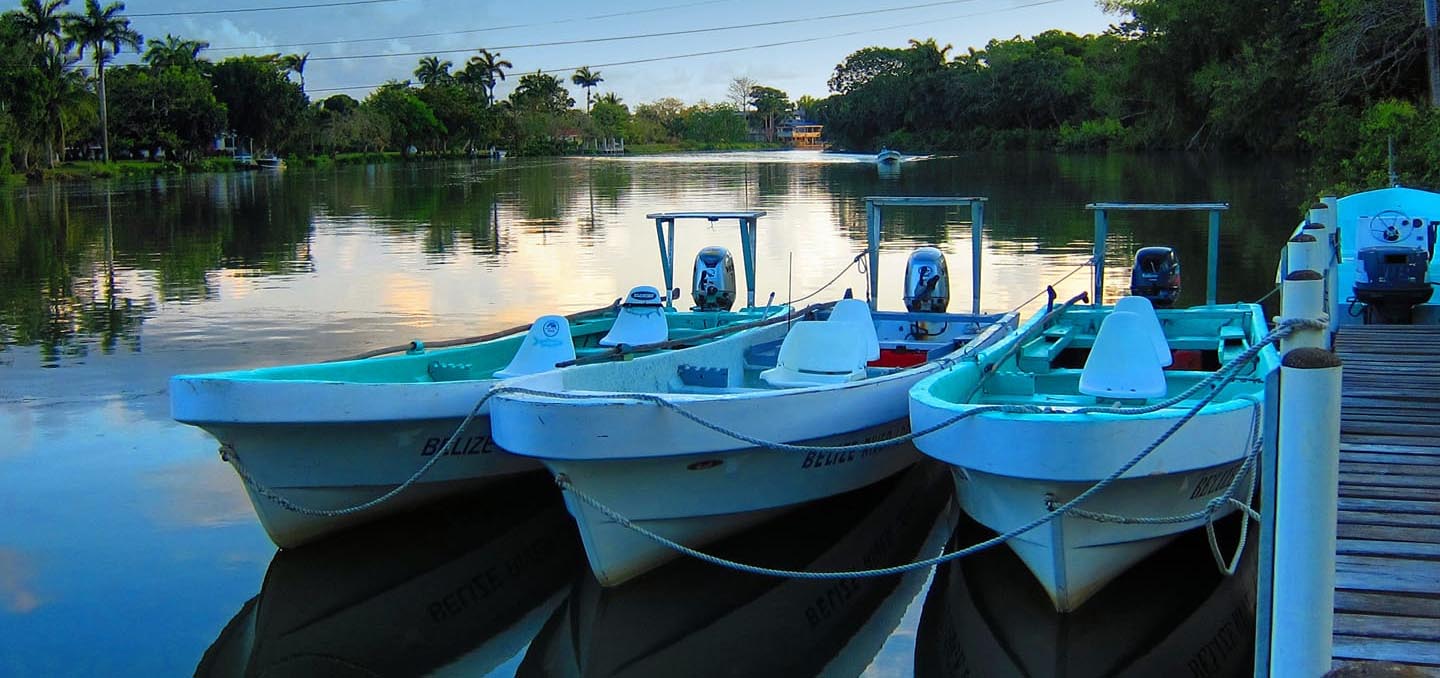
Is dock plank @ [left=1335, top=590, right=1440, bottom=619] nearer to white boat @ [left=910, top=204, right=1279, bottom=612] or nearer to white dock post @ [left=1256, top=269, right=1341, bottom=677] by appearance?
white boat @ [left=910, top=204, right=1279, bottom=612]

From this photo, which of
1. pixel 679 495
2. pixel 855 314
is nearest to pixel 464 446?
pixel 679 495

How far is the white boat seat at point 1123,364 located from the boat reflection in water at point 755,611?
167 cm

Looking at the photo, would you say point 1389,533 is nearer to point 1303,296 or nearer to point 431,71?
point 1303,296

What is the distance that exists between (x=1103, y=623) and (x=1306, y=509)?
4779 millimetres

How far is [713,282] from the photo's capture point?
15.6m

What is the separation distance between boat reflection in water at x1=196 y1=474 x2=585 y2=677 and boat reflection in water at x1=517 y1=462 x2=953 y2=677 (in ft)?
1.26

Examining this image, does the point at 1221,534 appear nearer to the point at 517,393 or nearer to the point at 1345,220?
the point at 517,393

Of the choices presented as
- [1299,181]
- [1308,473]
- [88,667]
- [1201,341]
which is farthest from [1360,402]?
[1299,181]

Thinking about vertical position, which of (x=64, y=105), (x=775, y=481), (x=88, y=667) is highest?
(x=64, y=105)

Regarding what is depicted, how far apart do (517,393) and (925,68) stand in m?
132

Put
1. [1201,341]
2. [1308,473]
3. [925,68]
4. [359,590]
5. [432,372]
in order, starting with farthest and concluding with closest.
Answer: [925,68] → [1201,341] → [432,372] → [359,590] → [1308,473]

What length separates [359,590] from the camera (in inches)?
358

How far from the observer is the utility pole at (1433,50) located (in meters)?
27.5

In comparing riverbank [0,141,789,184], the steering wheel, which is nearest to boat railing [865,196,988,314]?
the steering wheel
